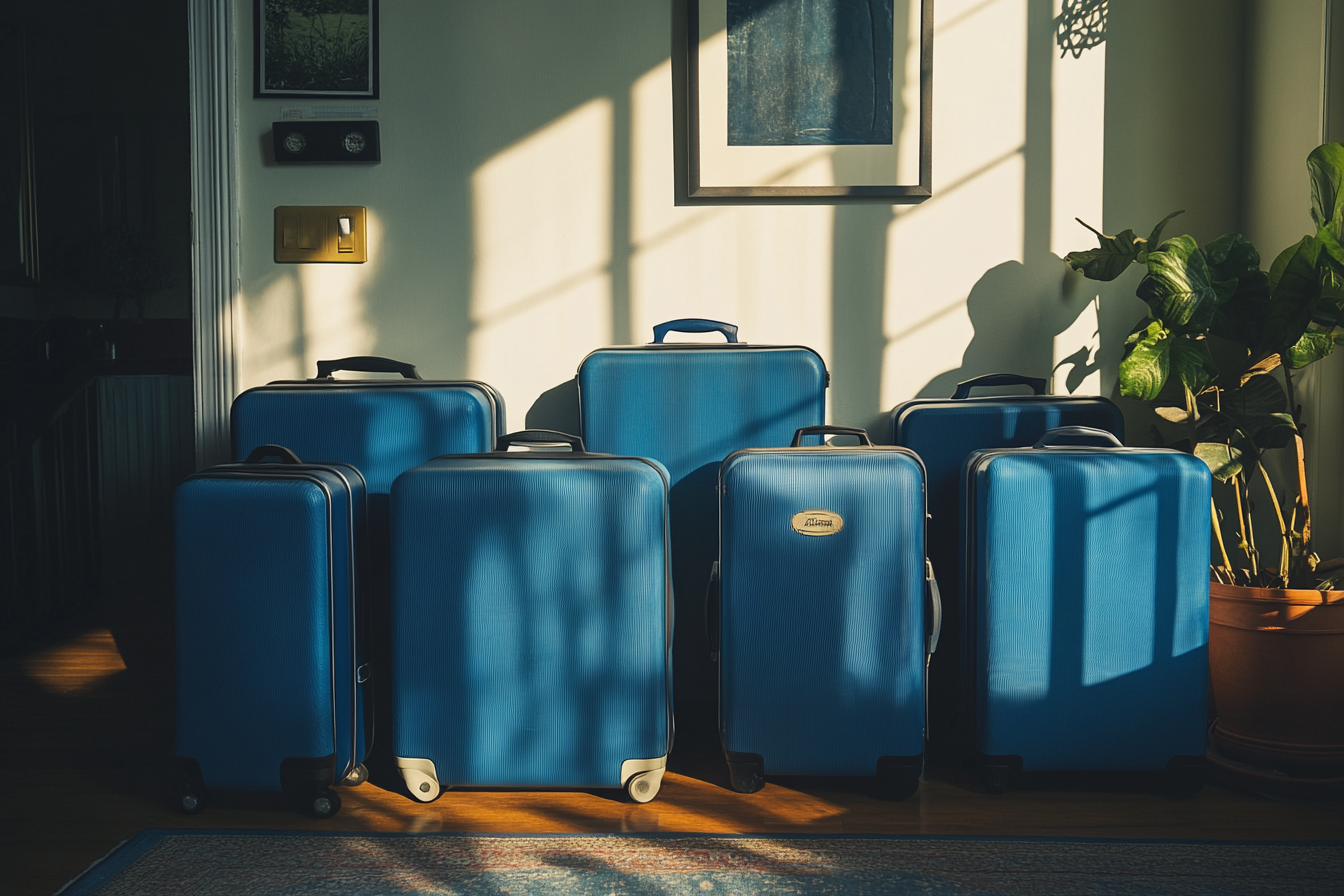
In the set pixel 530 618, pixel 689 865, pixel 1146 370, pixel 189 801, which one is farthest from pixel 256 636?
pixel 1146 370

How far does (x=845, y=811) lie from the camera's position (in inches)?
57.0

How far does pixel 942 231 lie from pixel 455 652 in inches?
56.4

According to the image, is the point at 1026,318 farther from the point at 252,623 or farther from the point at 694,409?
the point at 252,623

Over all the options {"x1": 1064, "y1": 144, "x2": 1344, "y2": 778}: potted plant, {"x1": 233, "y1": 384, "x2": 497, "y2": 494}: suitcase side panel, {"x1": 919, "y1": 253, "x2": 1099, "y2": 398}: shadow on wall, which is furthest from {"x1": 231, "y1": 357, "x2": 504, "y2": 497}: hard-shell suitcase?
{"x1": 1064, "y1": 144, "x2": 1344, "y2": 778}: potted plant

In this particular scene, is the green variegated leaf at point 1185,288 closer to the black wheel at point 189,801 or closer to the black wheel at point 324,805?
the black wheel at point 324,805

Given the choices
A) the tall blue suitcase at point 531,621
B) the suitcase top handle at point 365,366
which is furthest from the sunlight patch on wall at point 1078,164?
the suitcase top handle at point 365,366

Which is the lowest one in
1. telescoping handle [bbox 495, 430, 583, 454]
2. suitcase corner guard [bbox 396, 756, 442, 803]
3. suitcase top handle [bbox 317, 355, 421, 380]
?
suitcase corner guard [bbox 396, 756, 442, 803]

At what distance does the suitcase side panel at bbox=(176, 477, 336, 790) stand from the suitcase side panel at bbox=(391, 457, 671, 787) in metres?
0.14

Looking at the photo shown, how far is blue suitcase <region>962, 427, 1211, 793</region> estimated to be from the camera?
1.45m

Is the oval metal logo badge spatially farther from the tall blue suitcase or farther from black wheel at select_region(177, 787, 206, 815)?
black wheel at select_region(177, 787, 206, 815)

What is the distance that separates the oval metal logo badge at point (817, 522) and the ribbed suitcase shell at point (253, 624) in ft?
2.59

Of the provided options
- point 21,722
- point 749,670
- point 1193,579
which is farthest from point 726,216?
point 21,722

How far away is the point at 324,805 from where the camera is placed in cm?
143

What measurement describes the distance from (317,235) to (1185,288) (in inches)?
72.6
